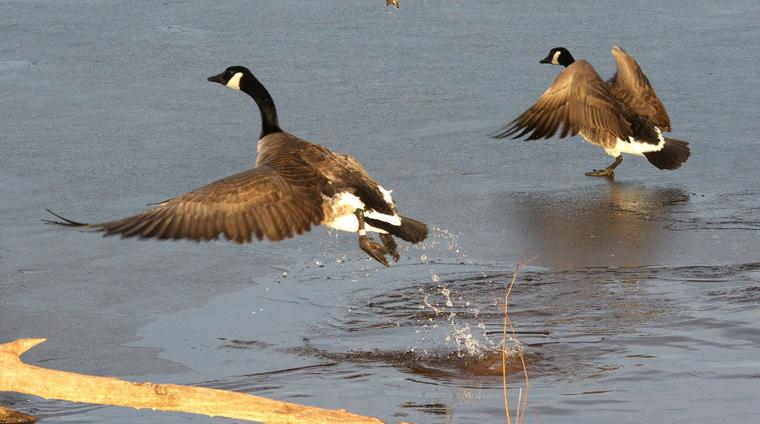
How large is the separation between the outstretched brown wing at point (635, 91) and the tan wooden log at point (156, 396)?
18.9ft

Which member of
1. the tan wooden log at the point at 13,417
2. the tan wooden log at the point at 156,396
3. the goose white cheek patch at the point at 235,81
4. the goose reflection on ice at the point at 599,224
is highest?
the goose white cheek patch at the point at 235,81

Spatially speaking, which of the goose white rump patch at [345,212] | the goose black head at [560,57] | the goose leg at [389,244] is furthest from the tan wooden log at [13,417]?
the goose black head at [560,57]

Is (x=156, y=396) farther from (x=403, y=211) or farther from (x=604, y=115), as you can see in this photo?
(x=604, y=115)

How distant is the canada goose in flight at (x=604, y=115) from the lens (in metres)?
8.52

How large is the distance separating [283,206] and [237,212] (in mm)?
228

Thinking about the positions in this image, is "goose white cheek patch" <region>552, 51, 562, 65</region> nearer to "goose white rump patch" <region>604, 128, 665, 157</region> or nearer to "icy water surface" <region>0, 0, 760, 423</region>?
"icy water surface" <region>0, 0, 760, 423</region>

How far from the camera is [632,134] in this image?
8492 mm

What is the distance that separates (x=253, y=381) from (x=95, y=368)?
0.69 meters

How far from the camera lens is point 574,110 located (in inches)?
346

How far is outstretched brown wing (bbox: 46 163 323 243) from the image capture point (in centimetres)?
559

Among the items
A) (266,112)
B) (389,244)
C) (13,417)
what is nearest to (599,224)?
(389,244)

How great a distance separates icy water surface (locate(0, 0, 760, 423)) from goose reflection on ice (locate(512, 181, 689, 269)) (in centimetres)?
2

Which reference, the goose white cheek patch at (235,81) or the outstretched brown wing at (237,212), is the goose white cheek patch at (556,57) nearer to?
the goose white cheek patch at (235,81)

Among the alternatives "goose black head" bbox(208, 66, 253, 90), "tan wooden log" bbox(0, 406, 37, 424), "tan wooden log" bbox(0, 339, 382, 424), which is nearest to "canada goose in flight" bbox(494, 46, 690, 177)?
"goose black head" bbox(208, 66, 253, 90)
